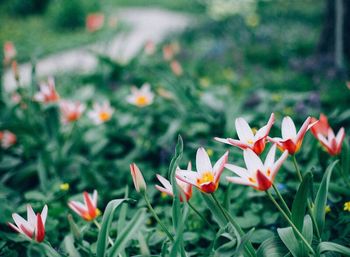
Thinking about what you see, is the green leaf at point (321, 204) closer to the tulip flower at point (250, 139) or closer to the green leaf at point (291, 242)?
the green leaf at point (291, 242)

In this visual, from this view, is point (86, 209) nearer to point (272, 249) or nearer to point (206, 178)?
point (206, 178)

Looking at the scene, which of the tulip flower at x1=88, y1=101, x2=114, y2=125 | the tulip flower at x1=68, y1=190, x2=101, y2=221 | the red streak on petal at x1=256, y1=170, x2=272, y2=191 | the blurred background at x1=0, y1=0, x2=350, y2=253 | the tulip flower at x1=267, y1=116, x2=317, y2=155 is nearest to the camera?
the red streak on petal at x1=256, y1=170, x2=272, y2=191

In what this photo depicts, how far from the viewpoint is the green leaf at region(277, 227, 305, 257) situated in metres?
0.98

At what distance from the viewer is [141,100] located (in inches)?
86.9

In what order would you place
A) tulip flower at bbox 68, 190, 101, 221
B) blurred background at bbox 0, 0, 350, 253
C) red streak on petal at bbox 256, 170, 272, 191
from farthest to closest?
blurred background at bbox 0, 0, 350, 253
tulip flower at bbox 68, 190, 101, 221
red streak on petal at bbox 256, 170, 272, 191

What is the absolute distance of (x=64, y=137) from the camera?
224cm

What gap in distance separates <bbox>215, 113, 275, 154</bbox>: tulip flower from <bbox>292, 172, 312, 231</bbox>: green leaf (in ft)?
0.49

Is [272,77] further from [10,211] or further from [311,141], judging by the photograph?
[10,211]

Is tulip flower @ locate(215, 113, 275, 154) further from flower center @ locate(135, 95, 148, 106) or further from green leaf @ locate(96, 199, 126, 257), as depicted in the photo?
flower center @ locate(135, 95, 148, 106)

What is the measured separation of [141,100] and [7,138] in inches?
35.0

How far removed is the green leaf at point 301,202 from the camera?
3.11 ft

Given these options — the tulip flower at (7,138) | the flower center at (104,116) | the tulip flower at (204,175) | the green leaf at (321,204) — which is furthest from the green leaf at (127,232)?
the tulip flower at (7,138)


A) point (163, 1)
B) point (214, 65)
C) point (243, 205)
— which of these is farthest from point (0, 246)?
point (163, 1)

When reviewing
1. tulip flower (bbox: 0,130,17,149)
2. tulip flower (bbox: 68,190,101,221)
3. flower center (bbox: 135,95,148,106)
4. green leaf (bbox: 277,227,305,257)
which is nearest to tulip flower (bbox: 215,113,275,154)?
green leaf (bbox: 277,227,305,257)
